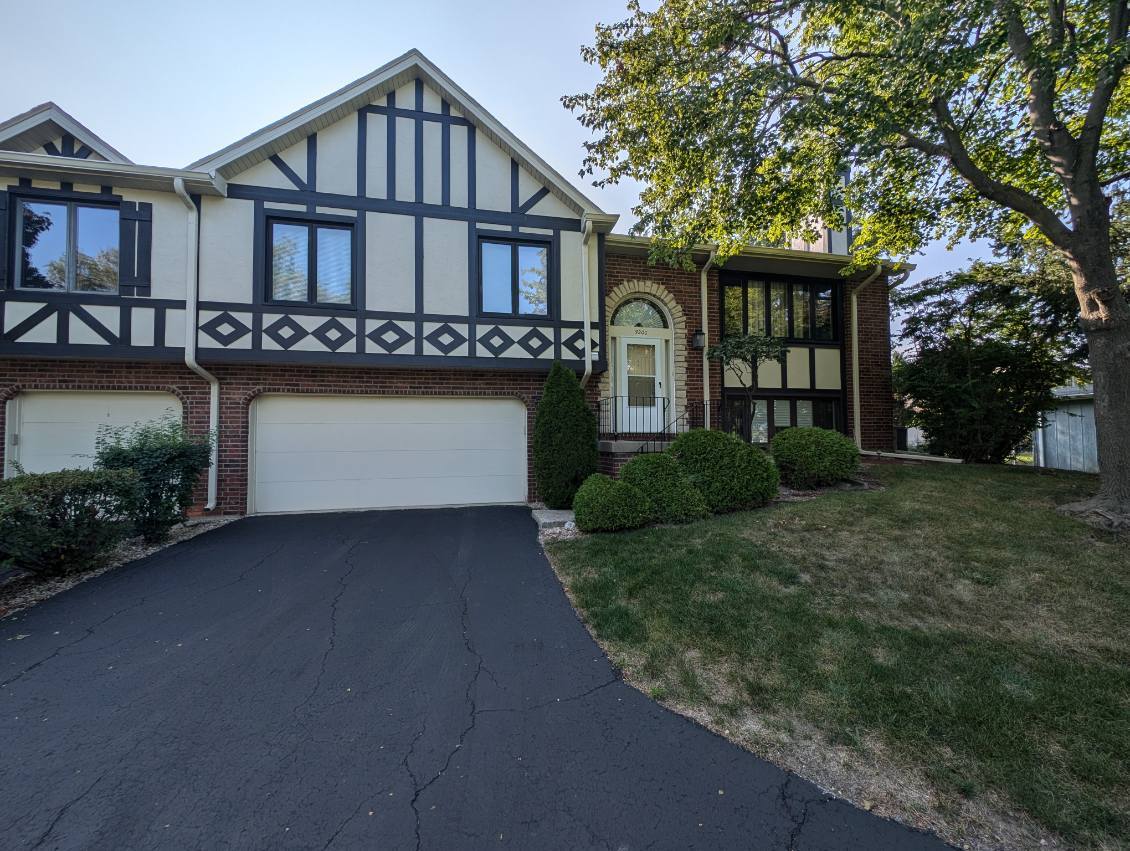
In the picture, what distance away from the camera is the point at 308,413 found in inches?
311

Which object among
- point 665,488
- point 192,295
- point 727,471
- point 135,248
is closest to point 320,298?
point 192,295

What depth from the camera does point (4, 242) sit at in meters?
6.78

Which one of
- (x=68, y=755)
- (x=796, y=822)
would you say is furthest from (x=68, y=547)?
(x=796, y=822)

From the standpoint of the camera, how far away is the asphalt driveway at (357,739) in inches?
75.2

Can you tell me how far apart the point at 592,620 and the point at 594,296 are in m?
6.29

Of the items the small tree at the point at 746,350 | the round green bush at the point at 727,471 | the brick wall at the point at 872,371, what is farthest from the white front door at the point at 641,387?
the brick wall at the point at 872,371

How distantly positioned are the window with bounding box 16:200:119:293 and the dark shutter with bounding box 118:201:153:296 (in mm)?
202

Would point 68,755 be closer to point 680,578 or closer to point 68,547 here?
point 68,547

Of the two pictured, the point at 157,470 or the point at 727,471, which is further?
the point at 727,471

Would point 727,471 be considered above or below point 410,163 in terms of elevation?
below

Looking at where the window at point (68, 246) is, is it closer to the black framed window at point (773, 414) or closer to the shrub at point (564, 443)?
the shrub at point (564, 443)

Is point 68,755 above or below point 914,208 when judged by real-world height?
below

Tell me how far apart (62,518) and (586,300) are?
24.3ft

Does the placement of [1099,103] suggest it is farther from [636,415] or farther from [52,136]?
[52,136]
